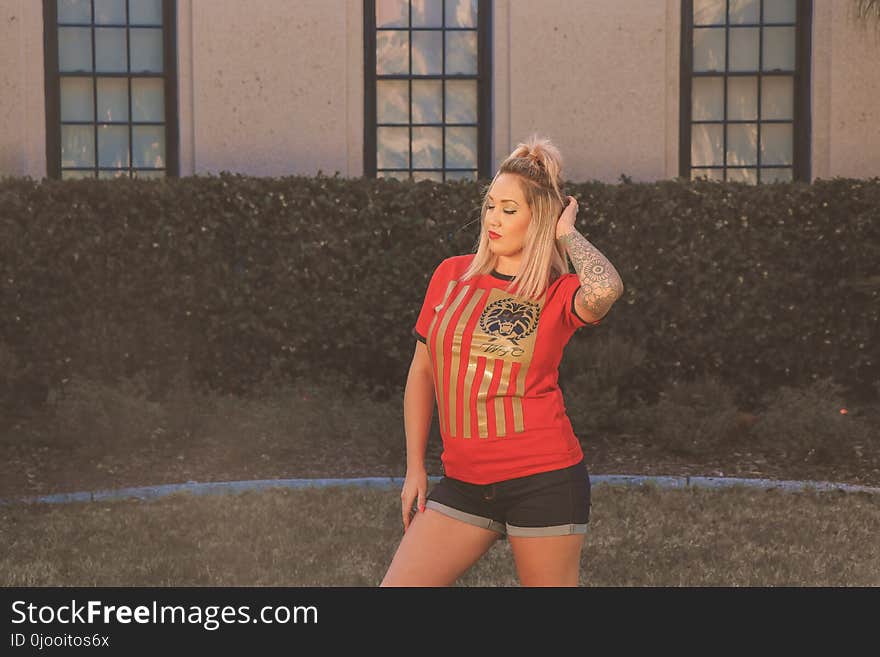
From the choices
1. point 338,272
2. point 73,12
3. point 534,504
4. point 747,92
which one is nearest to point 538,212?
point 534,504

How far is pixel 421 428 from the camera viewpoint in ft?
12.1

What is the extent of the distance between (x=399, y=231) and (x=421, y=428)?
20.3ft

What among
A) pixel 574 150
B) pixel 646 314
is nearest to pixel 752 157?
pixel 574 150

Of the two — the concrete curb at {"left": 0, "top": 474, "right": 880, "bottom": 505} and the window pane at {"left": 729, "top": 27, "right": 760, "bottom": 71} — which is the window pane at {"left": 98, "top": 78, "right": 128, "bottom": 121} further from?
the window pane at {"left": 729, "top": 27, "right": 760, "bottom": 71}

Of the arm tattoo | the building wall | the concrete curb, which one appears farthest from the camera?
the building wall

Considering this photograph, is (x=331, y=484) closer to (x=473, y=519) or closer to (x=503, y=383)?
(x=473, y=519)

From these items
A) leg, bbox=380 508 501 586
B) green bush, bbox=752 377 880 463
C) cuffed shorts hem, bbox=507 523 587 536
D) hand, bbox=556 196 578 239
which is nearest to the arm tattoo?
hand, bbox=556 196 578 239

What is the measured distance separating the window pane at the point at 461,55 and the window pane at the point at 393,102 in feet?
1.60

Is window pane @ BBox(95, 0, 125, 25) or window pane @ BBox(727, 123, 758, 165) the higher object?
window pane @ BBox(95, 0, 125, 25)

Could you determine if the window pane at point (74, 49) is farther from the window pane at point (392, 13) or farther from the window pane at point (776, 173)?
the window pane at point (776, 173)

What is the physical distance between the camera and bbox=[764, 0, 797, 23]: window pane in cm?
1138

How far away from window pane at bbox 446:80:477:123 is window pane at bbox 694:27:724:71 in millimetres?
2235

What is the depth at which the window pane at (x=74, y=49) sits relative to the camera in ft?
36.5

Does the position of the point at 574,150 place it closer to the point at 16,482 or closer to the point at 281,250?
the point at 281,250
